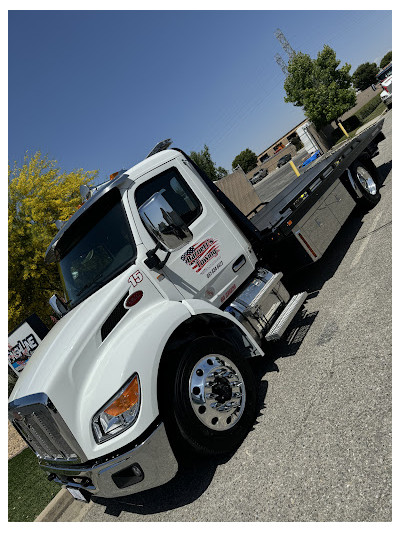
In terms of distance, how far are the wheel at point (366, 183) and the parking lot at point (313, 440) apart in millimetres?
2391

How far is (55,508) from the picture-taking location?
4516 mm

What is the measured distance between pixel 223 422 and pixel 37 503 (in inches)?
126

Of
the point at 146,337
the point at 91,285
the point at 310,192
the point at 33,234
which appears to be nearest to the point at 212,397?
the point at 146,337

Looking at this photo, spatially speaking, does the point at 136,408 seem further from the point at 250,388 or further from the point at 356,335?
the point at 356,335

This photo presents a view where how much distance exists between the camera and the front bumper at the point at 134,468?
2.96 m

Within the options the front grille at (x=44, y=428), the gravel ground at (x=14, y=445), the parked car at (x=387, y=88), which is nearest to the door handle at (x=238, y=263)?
the front grille at (x=44, y=428)

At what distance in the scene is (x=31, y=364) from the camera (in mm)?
3783

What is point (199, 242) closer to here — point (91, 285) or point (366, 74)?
point (91, 285)

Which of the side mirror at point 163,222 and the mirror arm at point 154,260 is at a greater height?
the side mirror at point 163,222

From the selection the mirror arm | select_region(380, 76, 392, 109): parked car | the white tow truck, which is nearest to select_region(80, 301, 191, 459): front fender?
the white tow truck

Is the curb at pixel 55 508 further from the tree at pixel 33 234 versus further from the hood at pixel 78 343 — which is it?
the tree at pixel 33 234

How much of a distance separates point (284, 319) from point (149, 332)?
1.86 m

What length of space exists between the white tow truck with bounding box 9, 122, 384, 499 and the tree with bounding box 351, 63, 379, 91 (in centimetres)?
6727
